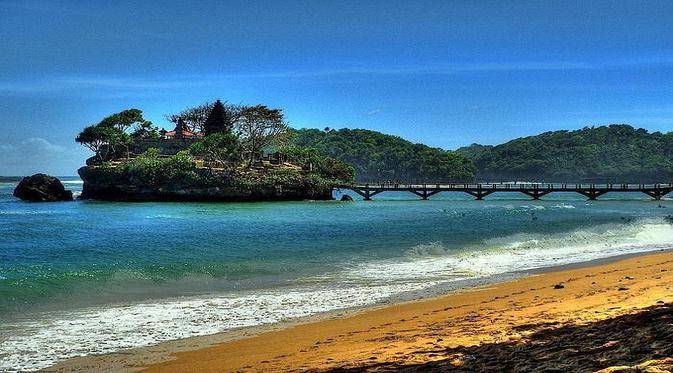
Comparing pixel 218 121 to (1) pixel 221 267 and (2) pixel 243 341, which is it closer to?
(1) pixel 221 267

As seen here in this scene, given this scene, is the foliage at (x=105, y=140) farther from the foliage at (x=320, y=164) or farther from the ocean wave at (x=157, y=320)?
the ocean wave at (x=157, y=320)

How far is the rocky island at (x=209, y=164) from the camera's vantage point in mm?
77250

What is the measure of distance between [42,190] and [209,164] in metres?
23.3

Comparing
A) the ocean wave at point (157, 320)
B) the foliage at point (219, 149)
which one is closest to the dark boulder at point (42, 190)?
the foliage at point (219, 149)

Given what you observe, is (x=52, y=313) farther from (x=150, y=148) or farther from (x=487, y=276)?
(x=150, y=148)

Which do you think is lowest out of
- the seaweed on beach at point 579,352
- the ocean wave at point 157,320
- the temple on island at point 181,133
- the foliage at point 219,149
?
the ocean wave at point 157,320

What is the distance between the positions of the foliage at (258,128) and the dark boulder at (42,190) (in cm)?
2610

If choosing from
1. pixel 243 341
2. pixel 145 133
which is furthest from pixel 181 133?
pixel 243 341

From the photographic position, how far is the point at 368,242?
2933cm

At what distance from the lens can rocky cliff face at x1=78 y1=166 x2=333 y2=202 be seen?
76.9 meters

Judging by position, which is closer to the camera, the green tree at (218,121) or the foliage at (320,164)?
the foliage at (320,164)

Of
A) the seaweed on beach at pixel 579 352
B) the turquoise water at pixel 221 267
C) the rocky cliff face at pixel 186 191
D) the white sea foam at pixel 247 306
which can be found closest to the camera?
the seaweed on beach at pixel 579 352

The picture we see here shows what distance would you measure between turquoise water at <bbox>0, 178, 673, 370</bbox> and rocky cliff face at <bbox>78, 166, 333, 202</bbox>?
3552 centimetres

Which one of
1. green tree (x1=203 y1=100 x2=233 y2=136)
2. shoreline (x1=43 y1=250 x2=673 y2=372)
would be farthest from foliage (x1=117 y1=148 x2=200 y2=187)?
shoreline (x1=43 y1=250 x2=673 y2=372)
